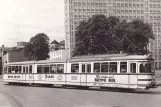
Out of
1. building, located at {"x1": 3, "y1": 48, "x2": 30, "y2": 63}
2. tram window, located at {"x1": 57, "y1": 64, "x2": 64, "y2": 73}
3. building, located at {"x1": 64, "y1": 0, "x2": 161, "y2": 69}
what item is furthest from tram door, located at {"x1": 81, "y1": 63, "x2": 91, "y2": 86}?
building, located at {"x1": 64, "y1": 0, "x2": 161, "y2": 69}

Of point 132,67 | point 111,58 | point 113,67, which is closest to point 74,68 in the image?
point 111,58

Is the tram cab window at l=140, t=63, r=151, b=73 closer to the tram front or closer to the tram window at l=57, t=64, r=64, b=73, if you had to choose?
the tram front

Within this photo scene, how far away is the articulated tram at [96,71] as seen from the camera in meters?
22.8

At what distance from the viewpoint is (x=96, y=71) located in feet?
83.7

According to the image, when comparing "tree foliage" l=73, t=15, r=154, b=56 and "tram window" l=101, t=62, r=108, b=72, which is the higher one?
"tree foliage" l=73, t=15, r=154, b=56

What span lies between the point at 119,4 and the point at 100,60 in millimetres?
114210

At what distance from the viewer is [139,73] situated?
22562 millimetres

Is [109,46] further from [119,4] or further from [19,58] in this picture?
[119,4]

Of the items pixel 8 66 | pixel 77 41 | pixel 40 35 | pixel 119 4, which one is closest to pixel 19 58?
pixel 40 35

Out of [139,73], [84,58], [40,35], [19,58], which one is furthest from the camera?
[19,58]

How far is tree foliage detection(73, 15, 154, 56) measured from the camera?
54750mm

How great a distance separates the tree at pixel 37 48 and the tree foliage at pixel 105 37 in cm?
2567

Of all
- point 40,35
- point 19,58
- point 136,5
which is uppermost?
point 136,5

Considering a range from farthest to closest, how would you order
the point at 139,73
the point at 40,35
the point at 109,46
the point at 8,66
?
the point at 40,35 → the point at 109,46 → the point at 8,66 → the point at 139,73
